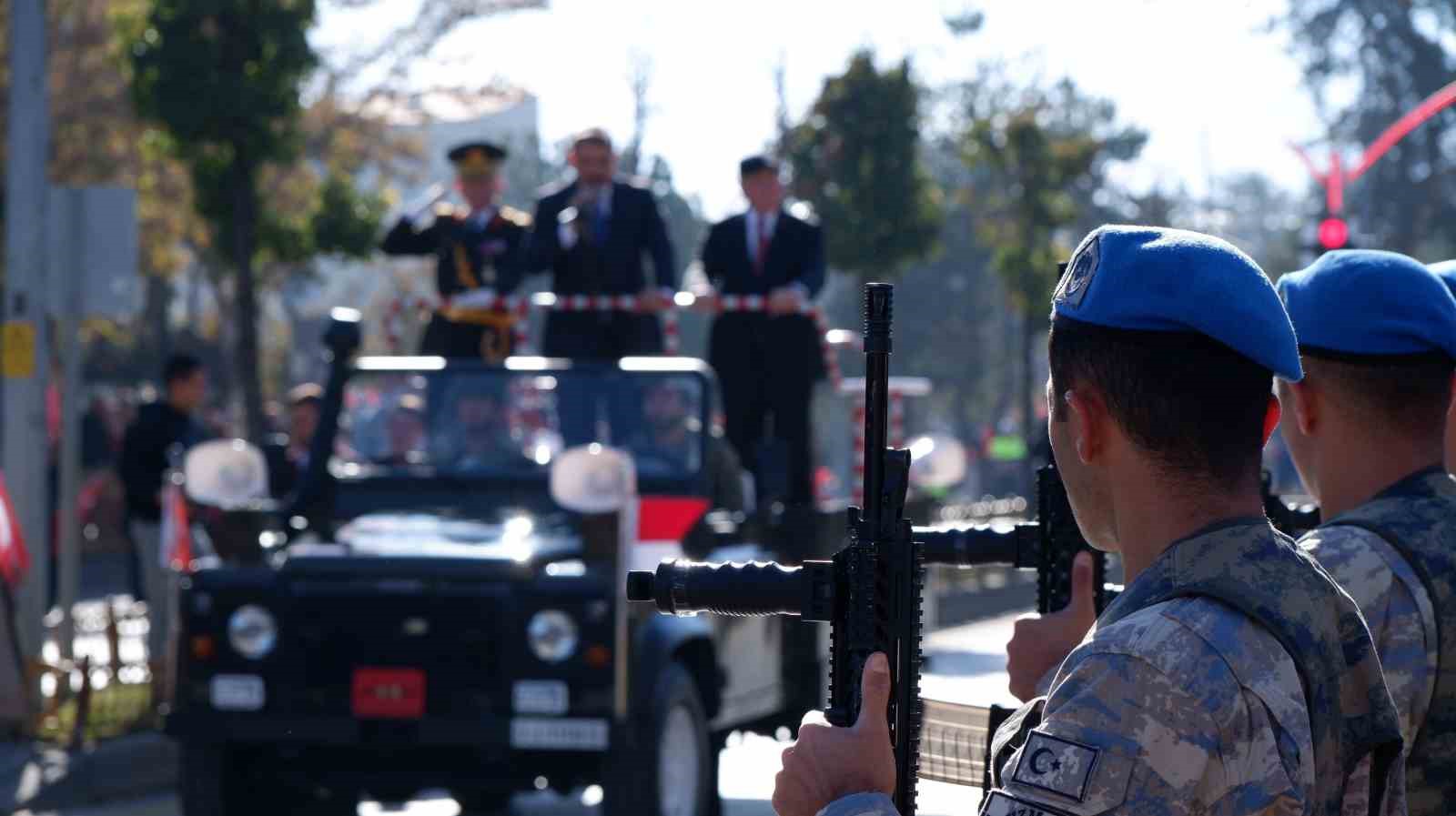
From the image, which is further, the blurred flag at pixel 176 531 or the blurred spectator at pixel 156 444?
the blurred spectator at pixel 156 444

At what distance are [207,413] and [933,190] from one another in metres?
9.19

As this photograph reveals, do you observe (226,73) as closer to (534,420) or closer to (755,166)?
(755,166)

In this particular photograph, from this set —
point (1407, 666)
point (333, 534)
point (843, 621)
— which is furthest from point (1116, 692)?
point (333, 534)

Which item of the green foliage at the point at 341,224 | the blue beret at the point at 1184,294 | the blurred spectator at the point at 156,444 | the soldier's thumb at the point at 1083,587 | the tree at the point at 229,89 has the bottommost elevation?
the blurred spectator at the point at 156,444

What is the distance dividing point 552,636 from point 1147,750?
18.3 feet

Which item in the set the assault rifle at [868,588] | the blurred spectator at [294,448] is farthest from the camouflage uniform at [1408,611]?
the blurred spectator at [294,448]

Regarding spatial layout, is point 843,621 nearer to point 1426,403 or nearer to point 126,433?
point 1426,403

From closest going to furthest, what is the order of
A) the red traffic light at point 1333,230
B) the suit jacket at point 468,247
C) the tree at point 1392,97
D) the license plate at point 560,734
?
the license plate at point 560,734
the suit jacket at point 468,247
the red traffic light at point 1333,230
the tree at point 1392,97

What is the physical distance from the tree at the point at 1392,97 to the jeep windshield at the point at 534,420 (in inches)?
Answer: 1777

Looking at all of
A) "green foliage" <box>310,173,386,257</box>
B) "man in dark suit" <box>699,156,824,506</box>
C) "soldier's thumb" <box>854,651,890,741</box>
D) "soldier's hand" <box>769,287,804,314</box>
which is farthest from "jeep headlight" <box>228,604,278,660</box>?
"green foliage" <box>310,173,386,257</box>

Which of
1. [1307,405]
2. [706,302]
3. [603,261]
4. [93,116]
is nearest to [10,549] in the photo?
[603,261]

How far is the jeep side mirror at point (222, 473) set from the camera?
27.7 ft

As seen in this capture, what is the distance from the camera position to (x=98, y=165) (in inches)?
958

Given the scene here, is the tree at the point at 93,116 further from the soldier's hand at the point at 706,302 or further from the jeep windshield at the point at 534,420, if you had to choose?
the jeep windshield at the point at 534,420
